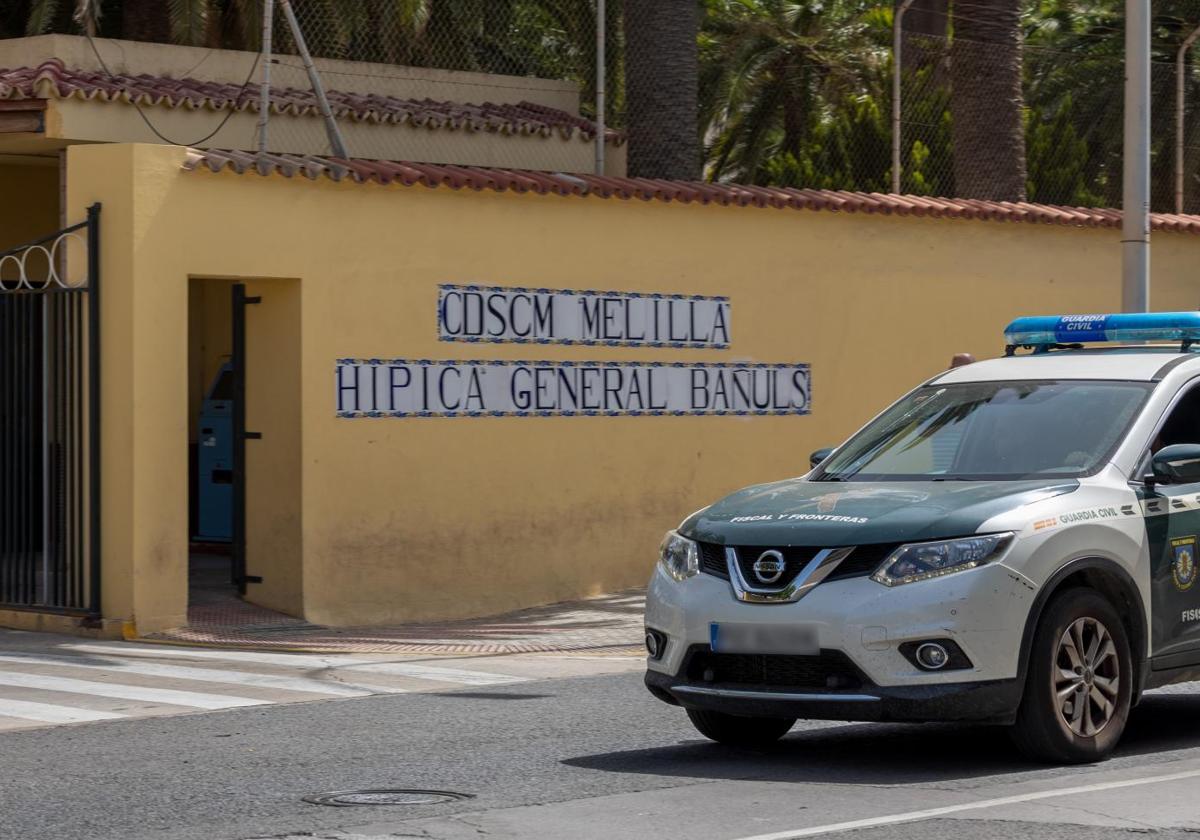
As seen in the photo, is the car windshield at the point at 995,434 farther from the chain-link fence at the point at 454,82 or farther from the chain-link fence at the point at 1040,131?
the chain-link fence at the point at 454,82

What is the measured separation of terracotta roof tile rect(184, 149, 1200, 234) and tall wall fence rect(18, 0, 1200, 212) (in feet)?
3.45

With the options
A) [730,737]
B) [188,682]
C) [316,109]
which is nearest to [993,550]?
[730,737]

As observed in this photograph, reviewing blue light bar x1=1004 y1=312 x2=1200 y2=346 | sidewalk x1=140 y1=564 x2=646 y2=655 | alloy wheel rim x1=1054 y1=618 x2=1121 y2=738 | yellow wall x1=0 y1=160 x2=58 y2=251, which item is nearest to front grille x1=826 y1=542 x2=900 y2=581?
alloy wheel rim x1=1054 y1=618 x2=1121 y2=738

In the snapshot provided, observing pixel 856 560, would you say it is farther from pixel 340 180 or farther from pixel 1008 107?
pixel 1008 107

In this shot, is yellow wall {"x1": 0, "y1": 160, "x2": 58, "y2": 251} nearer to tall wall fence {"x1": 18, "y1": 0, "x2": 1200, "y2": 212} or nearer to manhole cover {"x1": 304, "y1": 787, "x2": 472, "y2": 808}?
tall wall fence {"x1": 18, "y1": 0, "x2": 1200, "y2": 212}

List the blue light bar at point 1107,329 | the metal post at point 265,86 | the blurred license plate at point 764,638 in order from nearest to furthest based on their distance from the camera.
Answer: the blurred license plate at point 764,638 < the blue light bar at point 1107,329 < the metal post at point 265,86

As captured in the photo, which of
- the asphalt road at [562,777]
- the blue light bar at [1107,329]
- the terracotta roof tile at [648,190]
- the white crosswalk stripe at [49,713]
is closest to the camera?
the asphalt road at [562,777]

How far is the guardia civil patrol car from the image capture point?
7547mm

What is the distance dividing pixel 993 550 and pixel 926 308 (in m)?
10.3

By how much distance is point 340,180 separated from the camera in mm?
13922

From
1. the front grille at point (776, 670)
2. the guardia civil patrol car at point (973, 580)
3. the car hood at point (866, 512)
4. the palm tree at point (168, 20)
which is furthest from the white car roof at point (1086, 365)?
the palm tree at point (168, 20)

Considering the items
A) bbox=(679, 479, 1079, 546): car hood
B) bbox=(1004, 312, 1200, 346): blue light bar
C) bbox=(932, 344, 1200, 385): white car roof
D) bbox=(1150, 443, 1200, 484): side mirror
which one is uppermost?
bbox=(1004, 312, 1200, 346): blue light bar

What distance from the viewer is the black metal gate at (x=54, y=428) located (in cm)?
1327

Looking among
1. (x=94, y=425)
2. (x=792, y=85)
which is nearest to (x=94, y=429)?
(x=94, y=425)
